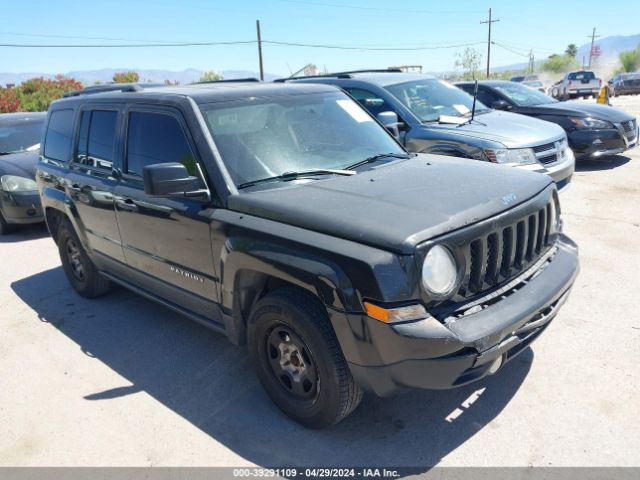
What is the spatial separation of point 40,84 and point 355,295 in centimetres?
2608

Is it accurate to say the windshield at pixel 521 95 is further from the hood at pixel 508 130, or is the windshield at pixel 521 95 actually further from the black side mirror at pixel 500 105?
the hood at pixel 508 130

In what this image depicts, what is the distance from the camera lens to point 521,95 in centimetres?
1010

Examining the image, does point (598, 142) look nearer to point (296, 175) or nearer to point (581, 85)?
point (296, 175)

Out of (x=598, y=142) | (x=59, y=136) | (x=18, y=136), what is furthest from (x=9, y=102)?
(x=598, y=142)

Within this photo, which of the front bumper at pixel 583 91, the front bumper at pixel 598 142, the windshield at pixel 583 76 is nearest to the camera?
the front bumper at pixel 598 142

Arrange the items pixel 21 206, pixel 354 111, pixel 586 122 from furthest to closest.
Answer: pixel 586 122 → pixel 21 206 → pixel 354 111

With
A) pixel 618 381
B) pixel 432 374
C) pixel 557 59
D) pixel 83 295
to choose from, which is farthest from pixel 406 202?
→ pixel 557 59

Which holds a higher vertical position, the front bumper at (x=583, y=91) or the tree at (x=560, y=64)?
the front bumper at (x=583, y=91)

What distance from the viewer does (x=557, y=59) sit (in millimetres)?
85938

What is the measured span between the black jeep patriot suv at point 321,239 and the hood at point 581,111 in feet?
21.5

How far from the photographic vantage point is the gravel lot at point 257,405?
112 inches

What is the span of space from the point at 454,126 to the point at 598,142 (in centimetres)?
408

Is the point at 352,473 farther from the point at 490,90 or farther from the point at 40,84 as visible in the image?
the point at 40,84

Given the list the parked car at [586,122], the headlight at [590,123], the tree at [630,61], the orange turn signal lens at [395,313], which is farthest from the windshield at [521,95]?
the tree at [630,61]
